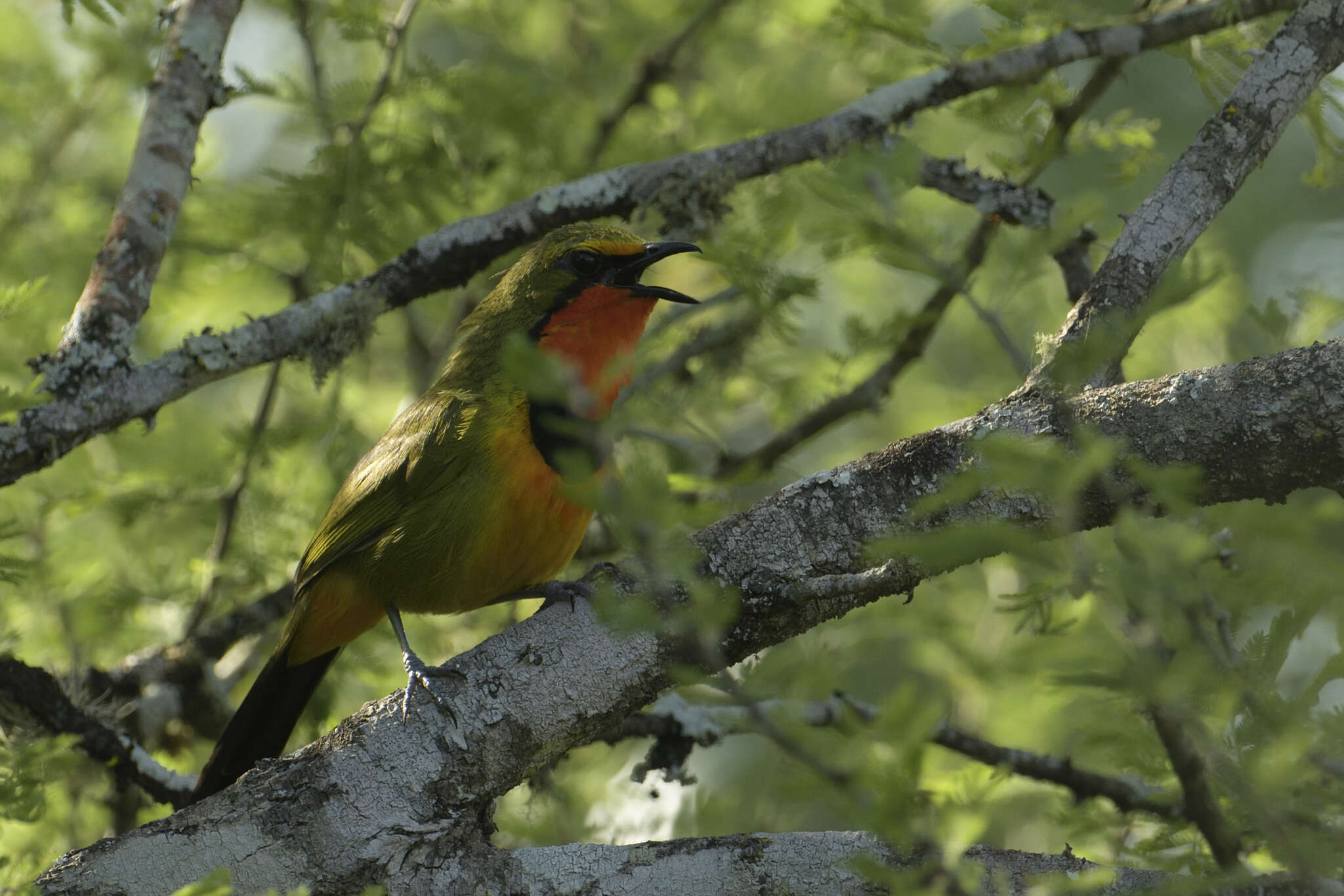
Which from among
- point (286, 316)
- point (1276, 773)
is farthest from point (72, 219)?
point (1276, 773)

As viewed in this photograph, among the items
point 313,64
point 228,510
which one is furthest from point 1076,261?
point 228,510

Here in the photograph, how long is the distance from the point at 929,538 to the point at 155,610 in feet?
15.2

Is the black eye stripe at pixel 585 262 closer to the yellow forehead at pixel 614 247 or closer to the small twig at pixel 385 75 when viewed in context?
the yellow forehead at pixel 614 247

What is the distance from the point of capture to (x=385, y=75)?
16.0ft

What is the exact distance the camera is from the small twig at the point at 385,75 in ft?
15.7

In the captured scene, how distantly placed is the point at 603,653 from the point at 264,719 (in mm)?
2081

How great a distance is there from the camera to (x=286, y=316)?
12.8ft

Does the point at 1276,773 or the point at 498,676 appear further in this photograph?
the point at 498,676

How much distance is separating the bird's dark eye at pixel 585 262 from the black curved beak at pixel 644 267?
6 centimetres

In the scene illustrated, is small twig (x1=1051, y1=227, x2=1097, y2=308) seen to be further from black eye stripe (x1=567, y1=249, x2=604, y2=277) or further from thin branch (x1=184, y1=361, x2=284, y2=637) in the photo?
thin branch (x1=184, y1=361, x2=284, y2=637)

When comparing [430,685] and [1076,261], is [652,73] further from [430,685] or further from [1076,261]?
[430,685]

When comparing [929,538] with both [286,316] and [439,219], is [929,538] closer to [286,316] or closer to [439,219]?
[286,316]

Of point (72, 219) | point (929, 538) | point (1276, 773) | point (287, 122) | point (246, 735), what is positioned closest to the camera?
point (1276, 773)

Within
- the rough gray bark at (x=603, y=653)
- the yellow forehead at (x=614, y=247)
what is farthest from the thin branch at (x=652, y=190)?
the rough gray bark at (x=603, y=653)
